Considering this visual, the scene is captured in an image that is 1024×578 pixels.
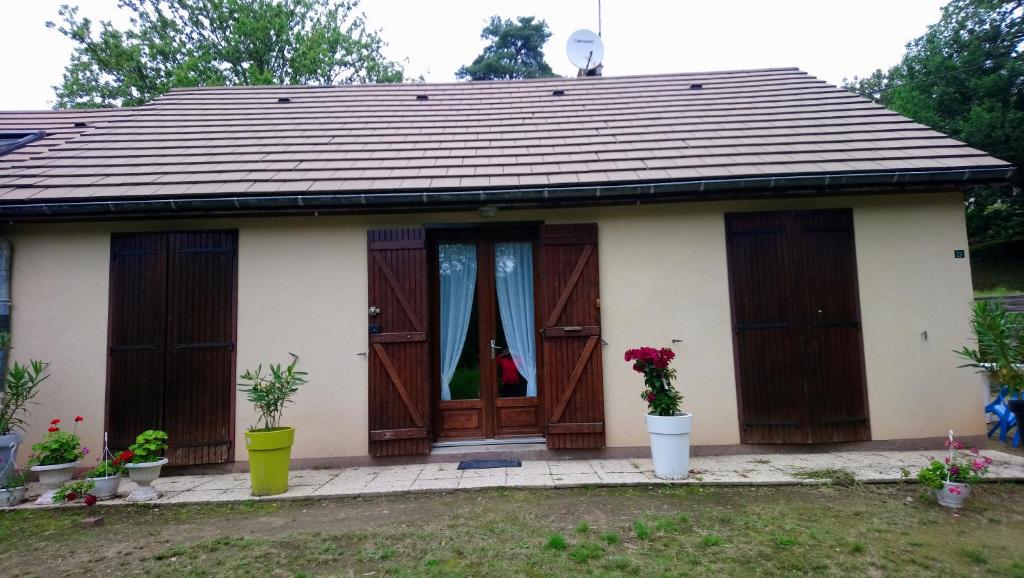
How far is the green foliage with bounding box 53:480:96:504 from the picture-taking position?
3953 mm

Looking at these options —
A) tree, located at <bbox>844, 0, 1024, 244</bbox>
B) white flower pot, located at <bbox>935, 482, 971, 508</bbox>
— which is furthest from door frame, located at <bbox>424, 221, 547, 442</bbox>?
tree, located at <bbox>844, 0, 1024, 244</bbox>

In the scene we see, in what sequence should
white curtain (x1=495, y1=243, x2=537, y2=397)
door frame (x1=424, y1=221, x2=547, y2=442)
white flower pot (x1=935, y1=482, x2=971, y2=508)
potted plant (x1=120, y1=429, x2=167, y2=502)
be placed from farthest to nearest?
white curtain (x1=495, y1=243, x2=537, y2=397) < door frame (x1=424, y1=221, x2=547, y2=442) < potted plant (x1=120, y1=429, x2=167, y2=502) < white flower pot (x1=935, y1=482, x2=971, y2=508)

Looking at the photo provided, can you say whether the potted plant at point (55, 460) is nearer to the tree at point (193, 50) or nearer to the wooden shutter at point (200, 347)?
the wooden shutter at point (200, 347)

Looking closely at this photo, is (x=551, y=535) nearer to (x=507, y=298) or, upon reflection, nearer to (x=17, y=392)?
(x=507, y=298)

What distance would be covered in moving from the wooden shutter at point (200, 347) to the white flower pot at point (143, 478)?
0.68 meters

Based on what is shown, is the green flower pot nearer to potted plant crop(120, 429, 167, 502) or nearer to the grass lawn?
the grass lawn

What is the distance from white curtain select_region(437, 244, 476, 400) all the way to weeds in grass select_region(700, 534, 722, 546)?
2930 mm

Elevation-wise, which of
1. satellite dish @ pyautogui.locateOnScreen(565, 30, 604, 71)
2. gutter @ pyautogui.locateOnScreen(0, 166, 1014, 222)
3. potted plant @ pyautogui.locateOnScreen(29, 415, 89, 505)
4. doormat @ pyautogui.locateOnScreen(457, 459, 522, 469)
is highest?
satellite dish @ pyautogui.locateOnScreen(565, 30, 604, 71)

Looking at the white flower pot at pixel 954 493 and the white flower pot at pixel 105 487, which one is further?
the white flower pot at pixel 105 487

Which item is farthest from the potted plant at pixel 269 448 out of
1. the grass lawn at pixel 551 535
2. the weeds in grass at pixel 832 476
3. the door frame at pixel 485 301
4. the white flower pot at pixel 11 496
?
the weeds in grass at pixel 832 476

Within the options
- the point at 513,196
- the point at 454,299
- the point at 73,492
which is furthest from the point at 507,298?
the point at 73,492

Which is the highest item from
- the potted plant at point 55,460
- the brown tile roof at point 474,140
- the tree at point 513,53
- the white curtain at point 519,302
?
the tree at point 513,53

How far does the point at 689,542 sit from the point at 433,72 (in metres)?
21.4

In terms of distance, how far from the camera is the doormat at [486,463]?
4.72 metres
